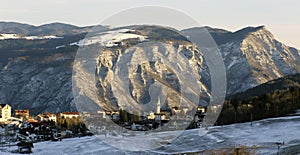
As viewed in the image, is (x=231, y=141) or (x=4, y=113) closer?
(x=231, y=141)

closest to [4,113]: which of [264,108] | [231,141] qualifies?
[264,108]

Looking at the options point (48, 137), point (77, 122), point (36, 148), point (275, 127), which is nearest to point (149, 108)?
point (77, 122)

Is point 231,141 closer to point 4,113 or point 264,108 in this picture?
point 264,108

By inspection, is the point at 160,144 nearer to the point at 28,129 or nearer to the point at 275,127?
the point at 275,127

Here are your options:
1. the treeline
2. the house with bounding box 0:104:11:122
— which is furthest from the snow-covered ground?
the house with bounding box 0:104:11:122

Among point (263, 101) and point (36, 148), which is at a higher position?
point (263, 101)

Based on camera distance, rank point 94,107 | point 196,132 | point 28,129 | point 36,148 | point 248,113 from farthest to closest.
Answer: point 94,107 < point 28,129 < point 248,113 < point 36,148 < point 196,132

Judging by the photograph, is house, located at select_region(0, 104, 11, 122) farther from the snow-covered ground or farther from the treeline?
the snow-covered ground

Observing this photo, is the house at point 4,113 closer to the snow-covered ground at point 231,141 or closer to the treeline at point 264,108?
the treeline at point 264,108
